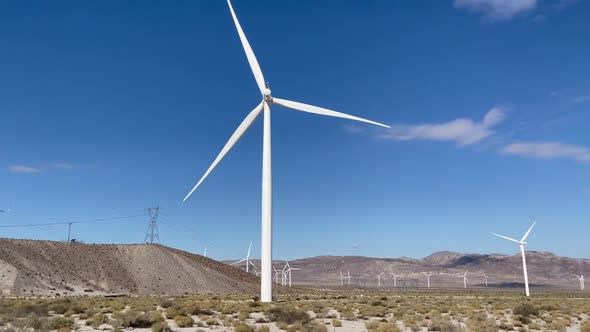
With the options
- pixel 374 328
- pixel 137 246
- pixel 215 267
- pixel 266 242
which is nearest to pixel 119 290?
pixel 137 246

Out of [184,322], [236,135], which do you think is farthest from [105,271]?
[184,322]

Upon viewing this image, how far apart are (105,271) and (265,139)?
220ft

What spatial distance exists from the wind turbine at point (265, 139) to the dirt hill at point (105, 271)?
49.2m

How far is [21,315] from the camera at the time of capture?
101 feet

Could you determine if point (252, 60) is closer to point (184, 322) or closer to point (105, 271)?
point (184, 322)

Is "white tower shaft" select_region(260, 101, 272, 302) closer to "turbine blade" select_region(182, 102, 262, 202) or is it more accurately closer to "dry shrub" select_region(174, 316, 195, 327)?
"turbine blade" select_region(182, 102, 262, 202)

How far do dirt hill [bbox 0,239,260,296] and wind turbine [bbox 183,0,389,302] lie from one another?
49.2 metres

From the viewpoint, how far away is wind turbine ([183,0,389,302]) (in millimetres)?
47750

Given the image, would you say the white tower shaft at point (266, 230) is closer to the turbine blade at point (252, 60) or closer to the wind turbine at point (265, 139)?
the wind turbine at point (265, 139)

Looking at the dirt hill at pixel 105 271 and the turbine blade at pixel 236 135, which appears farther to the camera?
the dirt hill at pixel 105 271

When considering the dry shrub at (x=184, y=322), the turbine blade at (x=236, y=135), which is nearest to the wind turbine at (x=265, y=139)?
the turbine blade at (x=236, y=135)

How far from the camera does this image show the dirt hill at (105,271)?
85.9 m

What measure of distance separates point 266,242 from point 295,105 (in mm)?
15890

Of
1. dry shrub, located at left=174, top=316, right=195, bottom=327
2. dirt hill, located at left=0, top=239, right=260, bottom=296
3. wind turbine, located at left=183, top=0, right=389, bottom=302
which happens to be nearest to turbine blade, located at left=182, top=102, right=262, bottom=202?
wind turbine, located at left=183, top=0, right=389, bottom=302
